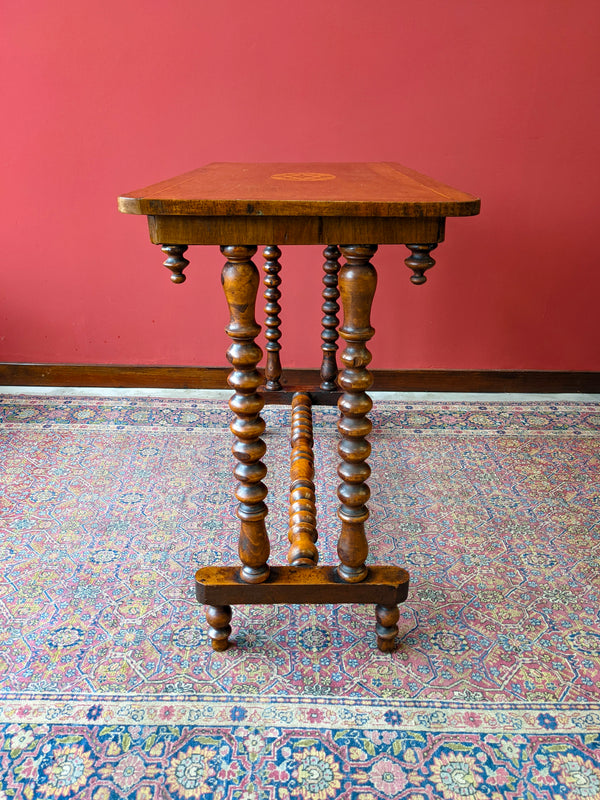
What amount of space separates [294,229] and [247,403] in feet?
1.52

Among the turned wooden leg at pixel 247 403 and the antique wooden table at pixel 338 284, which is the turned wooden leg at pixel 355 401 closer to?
the antique wooden table at pixel 338 284

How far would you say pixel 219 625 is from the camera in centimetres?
183

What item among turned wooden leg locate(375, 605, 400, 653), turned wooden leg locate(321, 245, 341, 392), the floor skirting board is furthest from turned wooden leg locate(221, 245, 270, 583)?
the floor skirting board

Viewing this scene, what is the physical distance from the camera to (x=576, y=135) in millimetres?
3357

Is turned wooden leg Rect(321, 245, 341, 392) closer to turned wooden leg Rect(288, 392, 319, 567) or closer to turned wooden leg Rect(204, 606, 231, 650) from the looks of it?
turned wooden leg Rect(288, 392, 319, 567)

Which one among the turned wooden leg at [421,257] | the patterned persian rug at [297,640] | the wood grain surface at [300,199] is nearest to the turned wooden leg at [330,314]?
the patterned persian rug at [297,640]

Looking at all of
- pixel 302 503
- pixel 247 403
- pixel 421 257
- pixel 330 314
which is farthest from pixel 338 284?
pixel 330 314

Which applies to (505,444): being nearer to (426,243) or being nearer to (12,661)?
(426,243)

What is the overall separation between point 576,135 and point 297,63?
1.54 meters

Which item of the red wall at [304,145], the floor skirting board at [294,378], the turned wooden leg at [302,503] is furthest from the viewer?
the floor skirting board at [294,378]

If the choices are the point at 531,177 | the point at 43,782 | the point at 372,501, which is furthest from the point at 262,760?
the point at 531,177

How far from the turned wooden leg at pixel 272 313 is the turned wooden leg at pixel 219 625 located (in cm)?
152

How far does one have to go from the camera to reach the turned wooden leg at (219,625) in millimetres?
1822

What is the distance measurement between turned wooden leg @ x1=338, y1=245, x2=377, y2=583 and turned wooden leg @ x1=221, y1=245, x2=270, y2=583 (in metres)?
0.23
